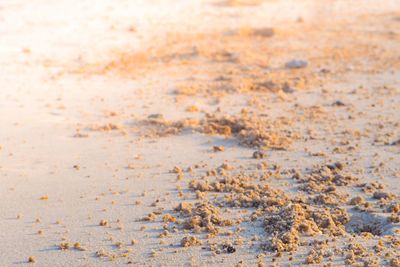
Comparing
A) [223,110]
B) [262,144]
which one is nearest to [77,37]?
[223,110]

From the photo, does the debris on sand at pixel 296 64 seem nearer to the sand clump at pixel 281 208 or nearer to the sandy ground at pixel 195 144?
the sandy ground at pixel 195 144

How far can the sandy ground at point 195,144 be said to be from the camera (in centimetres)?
415

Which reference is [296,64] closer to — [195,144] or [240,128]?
[240,128]

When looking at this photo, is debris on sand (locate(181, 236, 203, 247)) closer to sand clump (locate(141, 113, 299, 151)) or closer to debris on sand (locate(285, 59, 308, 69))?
sand clump (locate(141, 113, 299, 151))

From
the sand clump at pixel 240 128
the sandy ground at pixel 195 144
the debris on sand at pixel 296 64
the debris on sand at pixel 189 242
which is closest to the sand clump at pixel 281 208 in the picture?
the sandy ground at pixel 195 144

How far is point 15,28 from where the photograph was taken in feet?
38.4

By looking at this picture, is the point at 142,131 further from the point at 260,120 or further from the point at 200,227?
the point at 200,227

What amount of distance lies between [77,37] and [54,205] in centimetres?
696

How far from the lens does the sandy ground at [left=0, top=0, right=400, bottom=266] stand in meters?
4.15

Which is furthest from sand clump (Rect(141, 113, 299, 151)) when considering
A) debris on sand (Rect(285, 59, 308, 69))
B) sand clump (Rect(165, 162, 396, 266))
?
debris on sand (Rect(285, 59, 308, 69))

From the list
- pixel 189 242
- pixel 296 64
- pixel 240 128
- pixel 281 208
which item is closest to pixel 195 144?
pixel 240 128

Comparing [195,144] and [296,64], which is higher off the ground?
[296,64]

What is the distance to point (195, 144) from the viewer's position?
20.5 feet

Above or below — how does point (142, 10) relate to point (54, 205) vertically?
above
